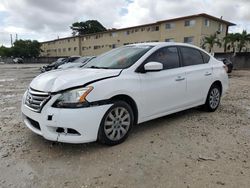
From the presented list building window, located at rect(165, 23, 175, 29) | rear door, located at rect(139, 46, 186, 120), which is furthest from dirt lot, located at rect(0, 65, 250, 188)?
building window, located at rect(165, 23, 175, 29)

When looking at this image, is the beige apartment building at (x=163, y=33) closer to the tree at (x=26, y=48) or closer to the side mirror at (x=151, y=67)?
the tree at (x=26, y=48)

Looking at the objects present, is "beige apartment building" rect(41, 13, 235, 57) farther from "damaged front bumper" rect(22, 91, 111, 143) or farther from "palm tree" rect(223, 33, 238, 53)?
"damaged front bumper" rect(22, 91, 111, 143)

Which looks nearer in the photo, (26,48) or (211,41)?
(211,41)

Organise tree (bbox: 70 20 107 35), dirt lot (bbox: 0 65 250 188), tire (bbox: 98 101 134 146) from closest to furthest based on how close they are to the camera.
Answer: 1. dirt lot (bbox: 0 65 250 188)
2. tire (bbox: 98 101 134 146)
3. tree (bbox: 70 20 107 35)

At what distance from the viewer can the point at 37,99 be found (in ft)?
11.0

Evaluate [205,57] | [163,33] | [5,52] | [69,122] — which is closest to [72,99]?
[69,122]

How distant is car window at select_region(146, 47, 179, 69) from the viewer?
4211mm

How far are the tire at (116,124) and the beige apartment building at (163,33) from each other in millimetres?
28892

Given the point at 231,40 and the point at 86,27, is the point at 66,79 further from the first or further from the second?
the point at 86,27

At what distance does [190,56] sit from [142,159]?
8.93 ft

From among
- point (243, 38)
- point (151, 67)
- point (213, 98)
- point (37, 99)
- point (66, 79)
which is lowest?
point (213, 98)

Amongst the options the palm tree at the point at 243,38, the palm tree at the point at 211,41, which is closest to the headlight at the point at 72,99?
the palm tree at the point at 211,41

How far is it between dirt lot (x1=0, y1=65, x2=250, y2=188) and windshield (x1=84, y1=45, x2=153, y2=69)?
4.15ft

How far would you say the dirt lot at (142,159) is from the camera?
269 cm
